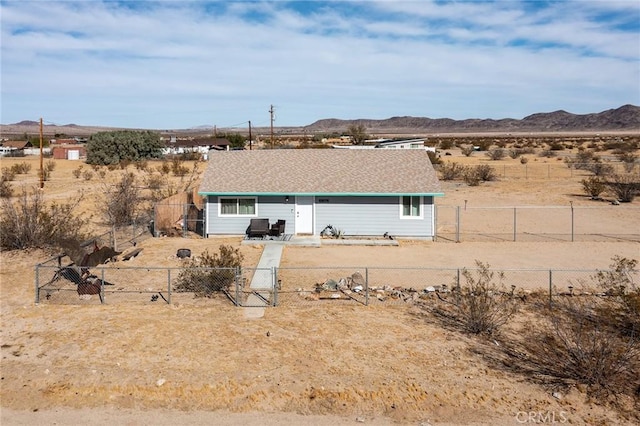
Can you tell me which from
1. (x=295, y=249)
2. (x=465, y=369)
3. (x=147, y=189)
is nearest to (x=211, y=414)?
(x=465, y=369)

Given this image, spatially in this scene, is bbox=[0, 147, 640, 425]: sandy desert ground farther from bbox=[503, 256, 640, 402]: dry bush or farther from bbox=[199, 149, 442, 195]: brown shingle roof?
bbox=[199, 149, 442, 195]: brown shingle roof

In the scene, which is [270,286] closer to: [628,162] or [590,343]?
[590,343]

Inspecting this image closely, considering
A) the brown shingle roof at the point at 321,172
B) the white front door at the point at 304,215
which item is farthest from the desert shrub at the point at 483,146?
the white front door at the point at 304,215

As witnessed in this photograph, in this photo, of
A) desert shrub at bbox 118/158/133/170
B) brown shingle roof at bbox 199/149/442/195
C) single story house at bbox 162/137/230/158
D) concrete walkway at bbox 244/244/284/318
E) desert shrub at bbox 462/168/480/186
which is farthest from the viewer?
single story house at bbox 162/137/230/158

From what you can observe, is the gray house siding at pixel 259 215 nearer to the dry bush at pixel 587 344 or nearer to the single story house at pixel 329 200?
the single story house at pixel 329 200

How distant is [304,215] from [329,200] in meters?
1.39

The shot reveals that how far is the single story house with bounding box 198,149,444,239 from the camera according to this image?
26500 mm

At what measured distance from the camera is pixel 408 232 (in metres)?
26.5

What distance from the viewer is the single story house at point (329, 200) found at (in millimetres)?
26500

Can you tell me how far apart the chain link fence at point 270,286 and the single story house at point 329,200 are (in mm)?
7010

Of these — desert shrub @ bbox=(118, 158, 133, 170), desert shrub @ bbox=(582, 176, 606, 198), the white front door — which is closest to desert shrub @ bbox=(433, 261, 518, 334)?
the white front door

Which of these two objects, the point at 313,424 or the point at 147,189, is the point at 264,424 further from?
the point at 147,189

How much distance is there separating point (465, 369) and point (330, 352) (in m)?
3.03

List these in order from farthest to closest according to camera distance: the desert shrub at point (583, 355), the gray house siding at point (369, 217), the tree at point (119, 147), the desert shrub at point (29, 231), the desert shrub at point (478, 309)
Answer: the tree at point (119, 147), the gray house siding at point (369, 217), the desert shrub at point (29, 231), the desert shrub at point (478, 309), the desert shrub at point (583, 355)
